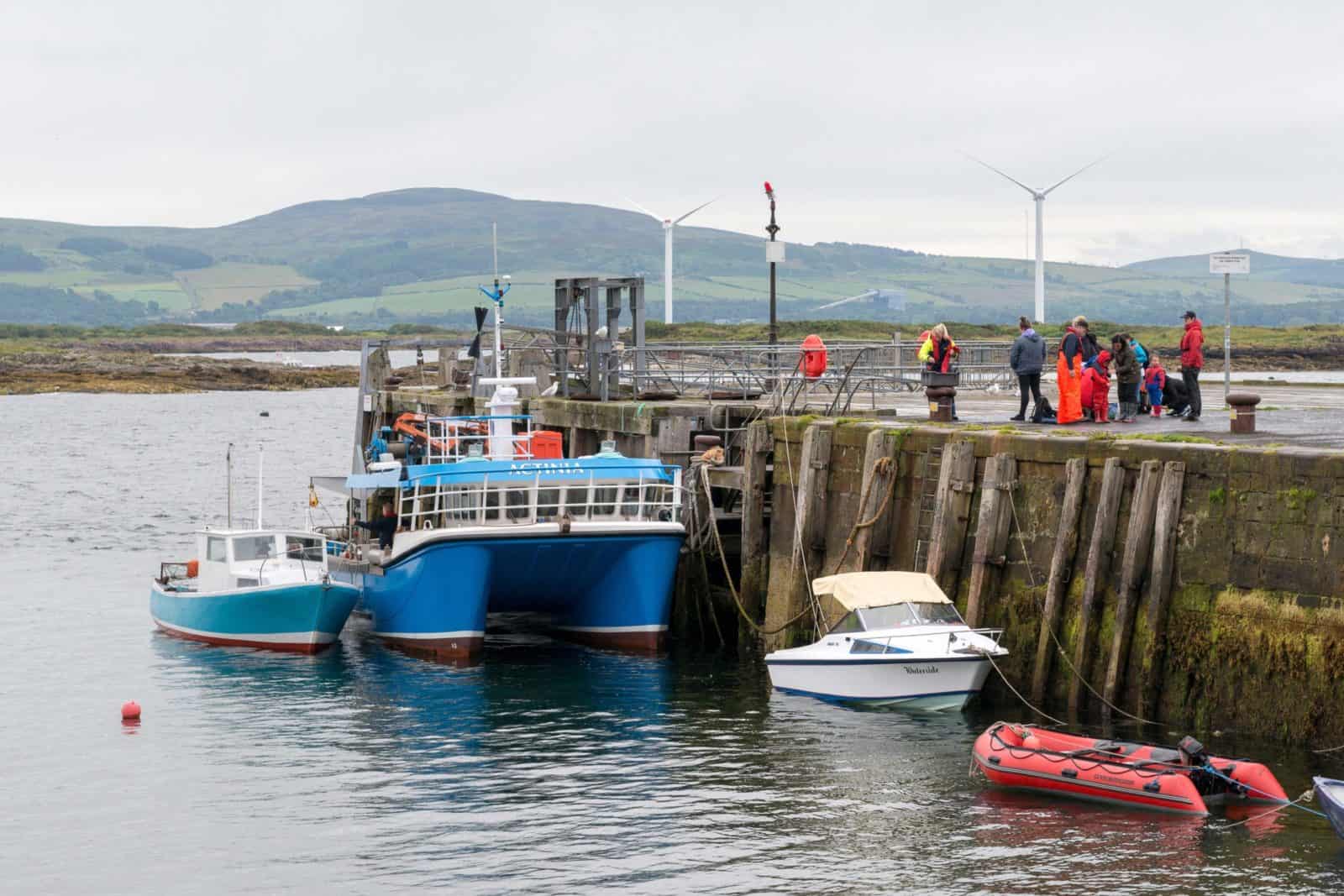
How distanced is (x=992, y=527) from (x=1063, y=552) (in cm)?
154

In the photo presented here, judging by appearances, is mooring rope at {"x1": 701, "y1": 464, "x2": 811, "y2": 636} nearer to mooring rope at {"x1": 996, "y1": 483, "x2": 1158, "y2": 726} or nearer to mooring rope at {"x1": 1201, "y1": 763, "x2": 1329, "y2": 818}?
mooring rope at {"x1": 996, "y1": 483, "x2": 1158, "y2": 726}

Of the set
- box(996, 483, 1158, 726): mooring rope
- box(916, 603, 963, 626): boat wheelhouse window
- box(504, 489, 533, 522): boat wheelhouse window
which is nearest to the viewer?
box(996, 483, 1158, 726): mooring rope

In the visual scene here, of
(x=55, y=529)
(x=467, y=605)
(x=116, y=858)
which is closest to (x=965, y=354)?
(x=467, y=605)

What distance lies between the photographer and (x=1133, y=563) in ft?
74.5

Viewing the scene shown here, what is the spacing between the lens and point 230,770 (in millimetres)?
23547

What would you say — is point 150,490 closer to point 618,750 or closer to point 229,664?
point 229,664

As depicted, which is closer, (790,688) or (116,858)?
(116,858)

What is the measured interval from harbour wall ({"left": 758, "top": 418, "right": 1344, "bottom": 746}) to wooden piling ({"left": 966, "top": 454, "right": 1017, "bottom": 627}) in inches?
0.9

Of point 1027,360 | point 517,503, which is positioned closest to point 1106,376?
point 1027,360

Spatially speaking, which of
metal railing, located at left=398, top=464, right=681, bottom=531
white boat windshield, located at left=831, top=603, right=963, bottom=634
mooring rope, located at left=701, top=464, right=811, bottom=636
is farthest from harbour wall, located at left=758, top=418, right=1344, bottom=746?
metal railing, located at left=398, top=464, right=681, bottom=531

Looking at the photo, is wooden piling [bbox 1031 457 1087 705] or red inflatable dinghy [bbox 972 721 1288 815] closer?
red inflatable dinghy [bbox 972 721 1288 815]

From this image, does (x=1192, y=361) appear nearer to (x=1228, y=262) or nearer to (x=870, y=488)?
(x=1228, y=262)

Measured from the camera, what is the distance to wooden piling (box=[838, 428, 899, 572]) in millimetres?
27297

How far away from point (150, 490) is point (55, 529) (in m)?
13.7
